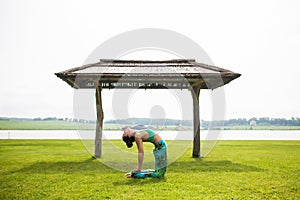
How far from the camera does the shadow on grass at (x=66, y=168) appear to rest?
9352 millimetres

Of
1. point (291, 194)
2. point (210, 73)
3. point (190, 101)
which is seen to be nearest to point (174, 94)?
point (190, 101)

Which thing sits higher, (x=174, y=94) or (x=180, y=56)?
(x=180, y=56)

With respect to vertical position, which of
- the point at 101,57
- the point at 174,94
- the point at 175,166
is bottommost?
the point at 175,166

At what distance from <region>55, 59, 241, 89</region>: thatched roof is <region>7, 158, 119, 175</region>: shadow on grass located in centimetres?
363

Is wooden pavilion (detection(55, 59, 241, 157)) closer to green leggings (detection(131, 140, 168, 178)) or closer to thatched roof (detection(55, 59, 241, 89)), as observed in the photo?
thatched roof (detection(55, 59, 241, 89))

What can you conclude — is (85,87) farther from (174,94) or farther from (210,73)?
(210,73)

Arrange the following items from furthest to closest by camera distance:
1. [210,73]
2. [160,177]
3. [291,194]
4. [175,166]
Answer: [210,73], [175,166], [160,177], [291,194]

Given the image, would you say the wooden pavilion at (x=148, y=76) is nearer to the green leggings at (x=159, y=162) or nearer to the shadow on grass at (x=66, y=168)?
the shadow on grass at (x=66, y=168)

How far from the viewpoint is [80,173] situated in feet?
29.7

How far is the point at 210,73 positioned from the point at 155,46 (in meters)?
3.16

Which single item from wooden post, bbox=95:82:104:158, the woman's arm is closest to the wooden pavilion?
wooden post, bbox=95:82:104:158

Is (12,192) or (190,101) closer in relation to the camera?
(12,192)

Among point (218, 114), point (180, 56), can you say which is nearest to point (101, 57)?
point (180, 56)

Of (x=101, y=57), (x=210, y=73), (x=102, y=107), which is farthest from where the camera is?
(x=101, y=57)
